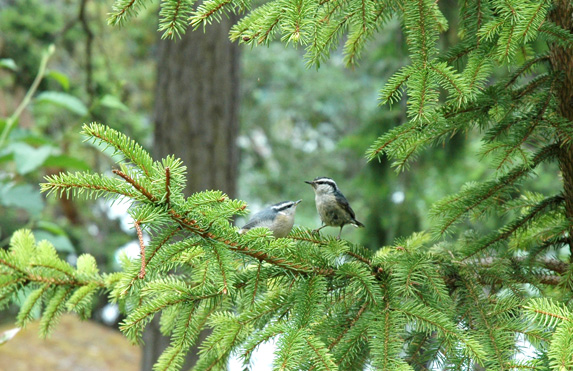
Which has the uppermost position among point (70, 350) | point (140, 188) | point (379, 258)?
point (70, 350)

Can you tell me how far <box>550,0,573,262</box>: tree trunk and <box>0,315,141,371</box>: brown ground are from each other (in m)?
5.36

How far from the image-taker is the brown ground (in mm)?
6086

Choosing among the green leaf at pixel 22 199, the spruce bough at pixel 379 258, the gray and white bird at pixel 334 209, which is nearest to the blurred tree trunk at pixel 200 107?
the green leaf at pixel 22 199

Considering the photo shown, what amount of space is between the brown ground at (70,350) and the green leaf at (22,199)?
3059 mm

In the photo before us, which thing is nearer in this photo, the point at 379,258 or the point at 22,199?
the point at 379,258

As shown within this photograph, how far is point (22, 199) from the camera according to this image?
3.26 meters

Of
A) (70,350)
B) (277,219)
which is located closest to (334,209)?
(277,219)

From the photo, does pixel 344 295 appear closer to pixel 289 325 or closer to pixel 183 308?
Answer: pixel 289 325

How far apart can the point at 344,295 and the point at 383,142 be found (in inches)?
20.3

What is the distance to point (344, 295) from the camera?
71.3 inches

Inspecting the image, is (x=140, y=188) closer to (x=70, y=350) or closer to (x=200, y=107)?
(x=200, y=107)

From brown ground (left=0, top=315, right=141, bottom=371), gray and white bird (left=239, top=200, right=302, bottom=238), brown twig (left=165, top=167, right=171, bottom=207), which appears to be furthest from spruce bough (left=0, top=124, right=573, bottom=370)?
brown ground (left=0, top=315, right=141, bottom=371)

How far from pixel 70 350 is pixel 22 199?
406 cm

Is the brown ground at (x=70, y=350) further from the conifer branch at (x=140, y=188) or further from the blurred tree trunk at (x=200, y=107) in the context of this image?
the conifer branch at (x=140, y=188)
